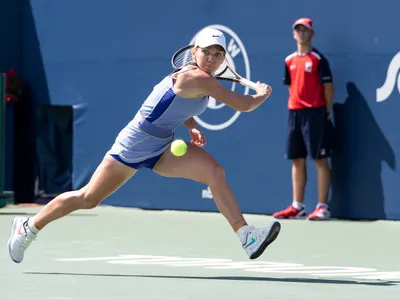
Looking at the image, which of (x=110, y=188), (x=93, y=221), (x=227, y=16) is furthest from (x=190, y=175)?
(x=227, y=16)

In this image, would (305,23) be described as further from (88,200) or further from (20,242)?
(20,242)

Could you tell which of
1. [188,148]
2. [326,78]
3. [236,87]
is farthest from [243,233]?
[236,87]

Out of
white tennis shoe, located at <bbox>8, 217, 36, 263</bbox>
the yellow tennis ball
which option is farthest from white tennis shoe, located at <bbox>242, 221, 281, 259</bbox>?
white tennis shoe, located at <bbox>8, 217, 36, 263</bbox>

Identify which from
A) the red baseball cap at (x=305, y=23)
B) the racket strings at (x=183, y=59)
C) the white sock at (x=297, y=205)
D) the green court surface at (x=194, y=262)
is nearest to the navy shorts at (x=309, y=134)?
the white sock at (x=297, y=205)

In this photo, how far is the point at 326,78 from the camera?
39.2ft

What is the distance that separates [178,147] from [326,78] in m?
4.46

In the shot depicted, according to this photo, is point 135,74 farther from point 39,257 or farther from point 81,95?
point 39,257

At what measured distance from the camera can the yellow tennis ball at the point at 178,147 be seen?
304 inches

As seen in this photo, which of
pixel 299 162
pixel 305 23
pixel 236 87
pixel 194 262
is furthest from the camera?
pixel 236 87

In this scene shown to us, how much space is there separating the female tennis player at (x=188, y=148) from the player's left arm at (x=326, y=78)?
4.17 meters

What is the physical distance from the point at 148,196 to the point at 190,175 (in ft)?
18.6

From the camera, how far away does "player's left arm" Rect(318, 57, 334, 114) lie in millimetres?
11938

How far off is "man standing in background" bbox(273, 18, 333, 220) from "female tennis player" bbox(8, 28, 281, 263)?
4204mm

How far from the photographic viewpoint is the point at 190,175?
7.83 metres
